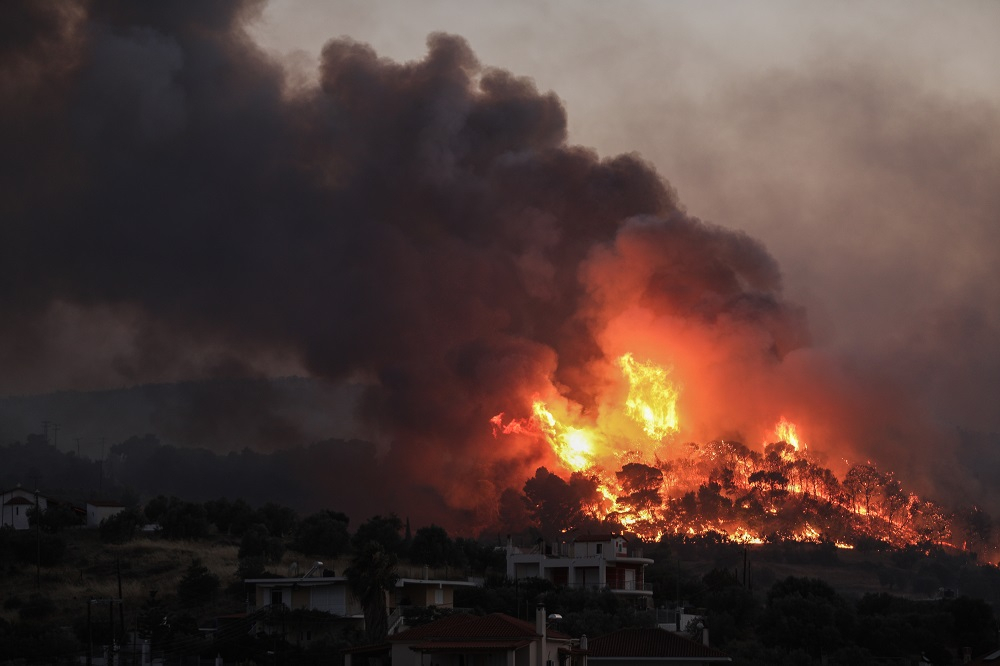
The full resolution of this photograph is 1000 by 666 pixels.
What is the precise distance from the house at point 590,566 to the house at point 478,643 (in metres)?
39.5

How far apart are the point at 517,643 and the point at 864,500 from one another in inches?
4749

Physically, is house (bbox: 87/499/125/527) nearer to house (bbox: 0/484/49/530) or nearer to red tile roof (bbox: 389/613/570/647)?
house (bbox: 0/484/49/530)

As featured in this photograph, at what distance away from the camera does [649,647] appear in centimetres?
8238

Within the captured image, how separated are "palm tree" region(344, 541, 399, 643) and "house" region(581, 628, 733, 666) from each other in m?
12.1

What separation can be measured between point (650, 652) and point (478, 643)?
52.2 feet

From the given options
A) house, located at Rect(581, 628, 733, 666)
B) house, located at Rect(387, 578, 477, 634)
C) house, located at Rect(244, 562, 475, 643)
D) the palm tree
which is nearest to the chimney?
house, located at Rect(581, 628, 733, 666)

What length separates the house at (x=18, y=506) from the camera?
131875 mm

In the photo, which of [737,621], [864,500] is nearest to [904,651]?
[737,621]

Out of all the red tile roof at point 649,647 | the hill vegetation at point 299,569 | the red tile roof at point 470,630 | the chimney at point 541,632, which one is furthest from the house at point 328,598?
the chimney at point 541,632

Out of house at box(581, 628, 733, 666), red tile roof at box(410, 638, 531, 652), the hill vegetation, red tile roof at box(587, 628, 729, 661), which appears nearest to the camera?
red tile roof at box(410, 638, 531, 652)

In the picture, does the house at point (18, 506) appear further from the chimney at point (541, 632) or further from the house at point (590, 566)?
the chimney at point (541, 632)

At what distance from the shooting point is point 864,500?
592 ft

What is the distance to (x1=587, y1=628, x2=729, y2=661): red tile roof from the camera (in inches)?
3214

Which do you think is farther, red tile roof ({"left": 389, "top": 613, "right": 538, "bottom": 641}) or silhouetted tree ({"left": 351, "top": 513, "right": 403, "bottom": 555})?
silhouetted tree ({"left": 351, "top": 513, "right": 403, "bottom": 555})
